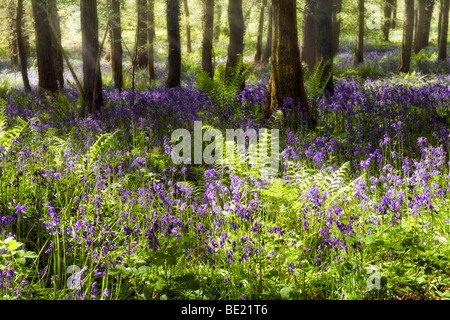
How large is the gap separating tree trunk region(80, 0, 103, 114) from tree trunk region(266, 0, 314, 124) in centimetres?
302

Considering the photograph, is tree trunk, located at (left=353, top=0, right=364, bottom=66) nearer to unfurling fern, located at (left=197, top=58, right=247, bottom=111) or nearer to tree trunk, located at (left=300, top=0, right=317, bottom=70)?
tree trunk, located at (left=300, top=0, right=317, bottom=70)

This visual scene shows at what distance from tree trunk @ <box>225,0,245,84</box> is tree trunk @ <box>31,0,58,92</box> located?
426 centimetres

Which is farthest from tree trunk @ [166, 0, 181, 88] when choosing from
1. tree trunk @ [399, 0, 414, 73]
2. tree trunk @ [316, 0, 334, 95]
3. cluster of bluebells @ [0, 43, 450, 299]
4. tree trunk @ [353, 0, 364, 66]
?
tree trunk @ [353, 0, 364, 66]

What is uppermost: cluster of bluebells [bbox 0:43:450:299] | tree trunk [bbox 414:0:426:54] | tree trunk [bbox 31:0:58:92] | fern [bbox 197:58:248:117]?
tree trunk [bbox 414:0:426:54]

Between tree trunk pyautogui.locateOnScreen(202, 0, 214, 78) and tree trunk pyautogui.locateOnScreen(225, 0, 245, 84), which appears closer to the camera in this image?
tree trunk pyautogui.locateOnScreen(225, 0, 245, 84)

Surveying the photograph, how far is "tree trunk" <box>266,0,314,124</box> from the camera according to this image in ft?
20.5

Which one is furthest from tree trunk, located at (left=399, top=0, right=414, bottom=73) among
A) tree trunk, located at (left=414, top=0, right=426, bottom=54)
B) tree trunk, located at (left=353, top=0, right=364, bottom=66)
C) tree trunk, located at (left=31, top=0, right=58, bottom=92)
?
tree trunk, located at (left=31, top=0, right=58, bottom=92)

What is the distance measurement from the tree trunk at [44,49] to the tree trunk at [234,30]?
14.0ft

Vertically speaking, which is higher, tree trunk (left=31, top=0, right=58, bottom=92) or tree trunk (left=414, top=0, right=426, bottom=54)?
tree trunk (left=414, top=0, right=426, bottom=54)

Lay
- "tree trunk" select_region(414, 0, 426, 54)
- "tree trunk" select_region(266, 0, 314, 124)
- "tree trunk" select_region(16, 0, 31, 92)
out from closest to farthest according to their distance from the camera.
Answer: "tree trunk" select_region(266, 0, 314, 124), "tree trunk" select_region(16, 0, 31, 92), "tree trunk" select_region(414, 0, 426, 54)

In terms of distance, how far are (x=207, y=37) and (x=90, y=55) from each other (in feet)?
15.8

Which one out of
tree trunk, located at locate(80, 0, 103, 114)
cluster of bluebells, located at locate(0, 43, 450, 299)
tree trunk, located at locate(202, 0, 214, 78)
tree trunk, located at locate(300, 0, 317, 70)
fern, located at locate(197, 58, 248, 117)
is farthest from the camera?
tree trunk, located at locate(300, 0, 317, 70)

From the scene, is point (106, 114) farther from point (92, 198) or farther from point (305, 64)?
point (305, 64)

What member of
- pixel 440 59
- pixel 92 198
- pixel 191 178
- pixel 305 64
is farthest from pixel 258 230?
pixel 440 59
